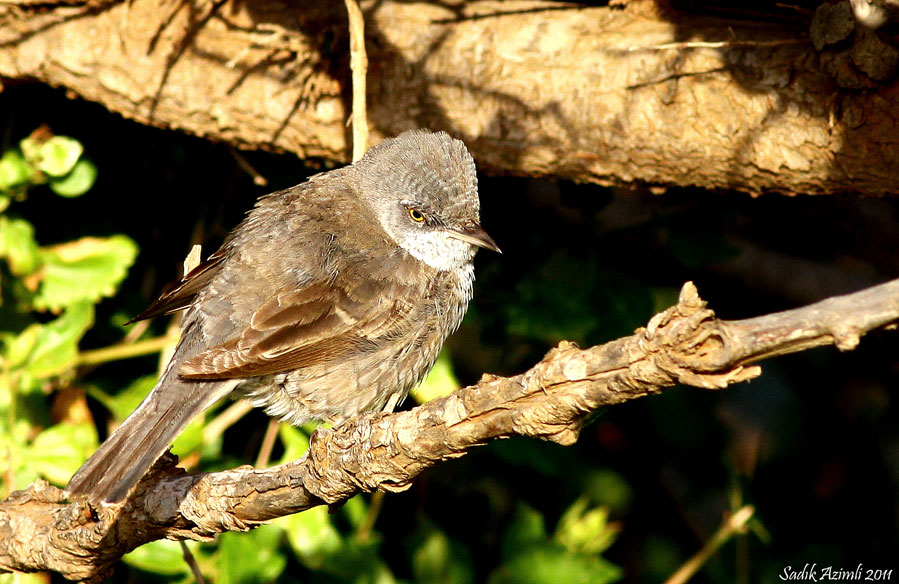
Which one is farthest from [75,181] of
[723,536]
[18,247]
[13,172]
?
[723,536]

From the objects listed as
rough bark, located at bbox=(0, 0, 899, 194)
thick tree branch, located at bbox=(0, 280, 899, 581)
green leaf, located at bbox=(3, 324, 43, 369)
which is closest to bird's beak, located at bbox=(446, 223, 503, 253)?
rough bark, located at bbox=(0, 0, 899, 194)

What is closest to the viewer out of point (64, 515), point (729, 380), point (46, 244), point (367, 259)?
point (729, 380)

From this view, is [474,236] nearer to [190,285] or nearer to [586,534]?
[190,285]

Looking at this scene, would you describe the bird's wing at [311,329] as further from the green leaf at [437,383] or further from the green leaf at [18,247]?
the green leaf at [18,247]

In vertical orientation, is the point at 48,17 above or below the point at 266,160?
above

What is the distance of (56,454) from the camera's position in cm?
401

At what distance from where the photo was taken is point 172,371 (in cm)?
354

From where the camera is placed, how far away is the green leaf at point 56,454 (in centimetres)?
398

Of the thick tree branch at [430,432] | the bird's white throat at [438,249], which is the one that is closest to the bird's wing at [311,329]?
the bird's white throat at [438,249]

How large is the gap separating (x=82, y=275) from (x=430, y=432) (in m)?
2.52

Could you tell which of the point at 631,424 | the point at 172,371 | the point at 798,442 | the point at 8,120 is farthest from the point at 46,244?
the point at 798,442

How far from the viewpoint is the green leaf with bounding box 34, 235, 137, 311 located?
4.43m

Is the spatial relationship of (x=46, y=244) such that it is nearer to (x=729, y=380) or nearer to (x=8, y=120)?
(x=8, y=120)

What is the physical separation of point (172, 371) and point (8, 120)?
1.83m
